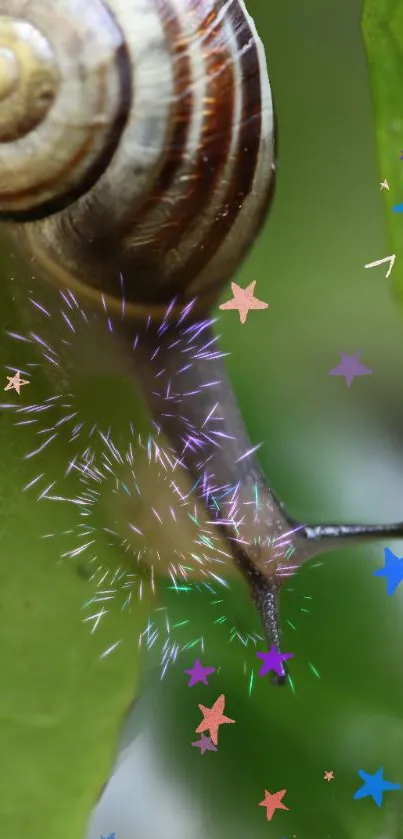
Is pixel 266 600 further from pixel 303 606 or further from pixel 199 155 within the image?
pixel 199 155

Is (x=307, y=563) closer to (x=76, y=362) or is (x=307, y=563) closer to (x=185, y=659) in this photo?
(x=185, y=659)

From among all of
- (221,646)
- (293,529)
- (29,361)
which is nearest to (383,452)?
(293,529)

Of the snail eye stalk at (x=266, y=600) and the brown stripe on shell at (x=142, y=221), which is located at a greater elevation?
the brown stripe on shell at (x=142, y=221)

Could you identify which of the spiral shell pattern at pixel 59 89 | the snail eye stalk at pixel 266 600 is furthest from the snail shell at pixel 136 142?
the snail eye stalk at pixel 266 600

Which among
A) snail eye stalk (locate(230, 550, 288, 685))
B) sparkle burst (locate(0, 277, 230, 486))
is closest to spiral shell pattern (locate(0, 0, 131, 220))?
sparkle burst (locate(0, 277, 230, 486))

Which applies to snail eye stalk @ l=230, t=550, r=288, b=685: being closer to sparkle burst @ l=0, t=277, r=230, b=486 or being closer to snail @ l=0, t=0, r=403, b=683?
snail @ l=0, t=0, r=403, b=683

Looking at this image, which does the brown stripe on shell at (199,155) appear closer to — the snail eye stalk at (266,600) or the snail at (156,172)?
the snail at (156,172)

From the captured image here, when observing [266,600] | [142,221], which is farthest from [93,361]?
[266,600]

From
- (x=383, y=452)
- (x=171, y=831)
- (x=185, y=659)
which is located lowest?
(x=171, y=831)
